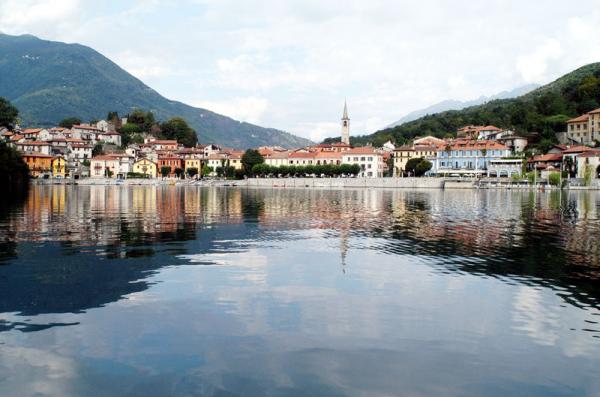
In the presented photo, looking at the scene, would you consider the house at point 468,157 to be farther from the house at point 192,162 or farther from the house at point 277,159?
the house at point 192,162

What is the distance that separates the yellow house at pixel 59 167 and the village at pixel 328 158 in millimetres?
234

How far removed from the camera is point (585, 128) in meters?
122

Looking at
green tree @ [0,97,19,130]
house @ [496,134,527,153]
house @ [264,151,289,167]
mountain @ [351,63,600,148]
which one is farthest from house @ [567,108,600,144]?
green tree @ [0,97,19,130]

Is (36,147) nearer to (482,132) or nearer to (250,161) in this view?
(250,161)

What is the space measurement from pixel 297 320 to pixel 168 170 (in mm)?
135405

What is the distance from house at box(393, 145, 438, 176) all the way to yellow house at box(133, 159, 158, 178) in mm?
60842

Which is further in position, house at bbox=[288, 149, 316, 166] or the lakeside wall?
house at bbox=[288, 149, 316, 166]

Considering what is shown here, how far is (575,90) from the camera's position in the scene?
496 ft

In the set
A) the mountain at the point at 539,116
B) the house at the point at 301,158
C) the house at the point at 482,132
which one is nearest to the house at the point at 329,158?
the house at the point at 301,158

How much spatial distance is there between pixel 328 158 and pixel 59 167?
63979mm

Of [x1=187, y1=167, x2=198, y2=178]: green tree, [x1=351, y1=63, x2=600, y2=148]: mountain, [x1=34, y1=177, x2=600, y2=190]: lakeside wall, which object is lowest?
[x1=34, y1=177, x2=600, y2=190]: lakeside wall

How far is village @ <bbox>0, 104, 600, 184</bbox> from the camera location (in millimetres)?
113312

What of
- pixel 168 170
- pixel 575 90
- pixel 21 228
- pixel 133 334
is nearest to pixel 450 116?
pixel 575 90

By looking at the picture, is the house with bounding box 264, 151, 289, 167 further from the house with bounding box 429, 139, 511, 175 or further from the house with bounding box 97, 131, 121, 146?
the house with bounding box 97, 131, 121, 146
